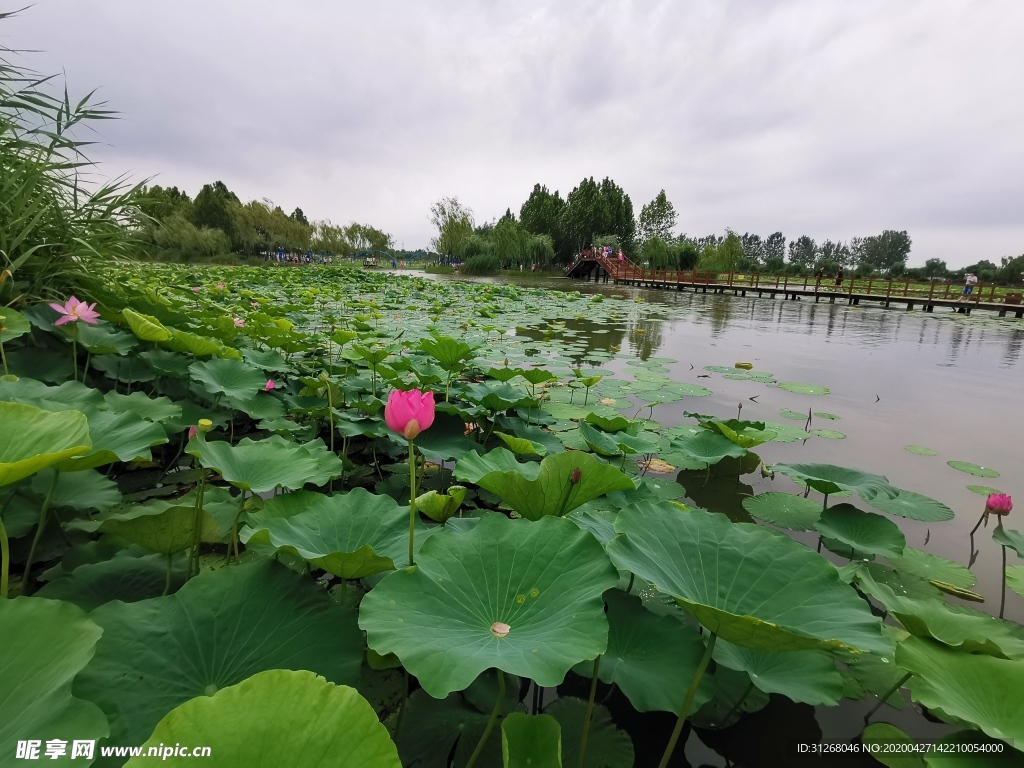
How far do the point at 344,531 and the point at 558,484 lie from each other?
471 mm

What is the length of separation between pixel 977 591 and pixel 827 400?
8.21 ft

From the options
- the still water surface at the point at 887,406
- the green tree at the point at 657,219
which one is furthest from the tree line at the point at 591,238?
the still water surface at the point at 887,406

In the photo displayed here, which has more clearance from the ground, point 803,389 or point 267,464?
point 267,464

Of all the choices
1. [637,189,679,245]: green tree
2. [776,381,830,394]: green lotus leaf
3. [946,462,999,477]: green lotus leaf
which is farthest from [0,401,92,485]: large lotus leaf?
[637,189,679,245]: green tree

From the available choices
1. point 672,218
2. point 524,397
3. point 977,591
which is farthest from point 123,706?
point 672,218

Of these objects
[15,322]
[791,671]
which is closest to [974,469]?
[791,671]

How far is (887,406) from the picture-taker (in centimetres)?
357

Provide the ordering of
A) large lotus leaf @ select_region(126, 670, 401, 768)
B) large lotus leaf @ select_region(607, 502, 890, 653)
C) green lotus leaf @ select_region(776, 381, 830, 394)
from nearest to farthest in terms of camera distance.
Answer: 1. large lotus leaf @ select_region(126, 670, 401, 768)
2. large lotus leaf @ select_region(607, 502, 890, 653)
3. green lotus leaf @ select_region(776, 381, 830, 394)

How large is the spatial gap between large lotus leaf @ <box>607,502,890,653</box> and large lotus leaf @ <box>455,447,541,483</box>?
1.22 ft

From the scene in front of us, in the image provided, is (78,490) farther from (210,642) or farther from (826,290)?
(826,290)

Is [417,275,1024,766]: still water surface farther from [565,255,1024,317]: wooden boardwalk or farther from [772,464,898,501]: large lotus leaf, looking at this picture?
[565,255,1024,317]: wooden boardwalk

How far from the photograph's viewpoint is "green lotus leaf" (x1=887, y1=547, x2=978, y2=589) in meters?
1.42

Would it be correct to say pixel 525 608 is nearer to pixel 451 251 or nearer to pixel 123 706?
pixel 123 706

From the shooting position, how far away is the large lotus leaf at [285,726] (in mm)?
423
